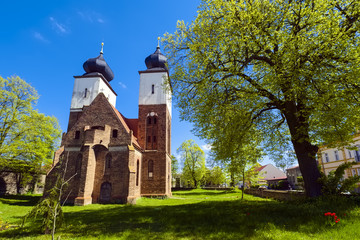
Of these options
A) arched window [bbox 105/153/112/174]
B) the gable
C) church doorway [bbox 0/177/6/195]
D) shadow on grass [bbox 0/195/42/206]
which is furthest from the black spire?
church doorway [bbox 0/177/6/195]

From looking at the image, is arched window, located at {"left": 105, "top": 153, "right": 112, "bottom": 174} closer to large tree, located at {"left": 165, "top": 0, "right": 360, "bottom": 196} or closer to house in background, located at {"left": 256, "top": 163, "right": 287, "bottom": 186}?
large tree, located at {"left": 165, "top": 0, "right": 360, "bottom": 196}

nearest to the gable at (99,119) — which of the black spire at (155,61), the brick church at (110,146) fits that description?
the brick church at (110,146)

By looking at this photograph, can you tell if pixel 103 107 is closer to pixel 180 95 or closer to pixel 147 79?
pixel 147 79

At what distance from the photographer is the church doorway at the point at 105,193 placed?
67.7ft

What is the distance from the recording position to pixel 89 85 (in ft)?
96.0

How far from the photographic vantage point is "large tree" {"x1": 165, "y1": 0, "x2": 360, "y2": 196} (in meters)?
8.42

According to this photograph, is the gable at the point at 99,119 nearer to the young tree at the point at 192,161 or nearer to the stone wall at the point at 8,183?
the stone wall at the point at 8,183

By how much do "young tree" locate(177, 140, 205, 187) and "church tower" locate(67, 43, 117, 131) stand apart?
2696 centimetres

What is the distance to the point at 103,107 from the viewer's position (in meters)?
23.4

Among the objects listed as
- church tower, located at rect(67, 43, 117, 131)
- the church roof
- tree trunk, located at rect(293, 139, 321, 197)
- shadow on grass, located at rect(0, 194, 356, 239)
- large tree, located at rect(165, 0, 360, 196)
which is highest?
the church roof

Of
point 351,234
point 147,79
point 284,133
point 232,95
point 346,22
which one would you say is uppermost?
point 147,79

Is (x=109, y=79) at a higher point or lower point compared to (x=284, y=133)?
higher

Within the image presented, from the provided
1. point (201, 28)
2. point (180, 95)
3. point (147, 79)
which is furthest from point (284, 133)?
point (147, 79)

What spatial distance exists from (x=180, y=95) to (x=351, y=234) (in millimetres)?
9380
